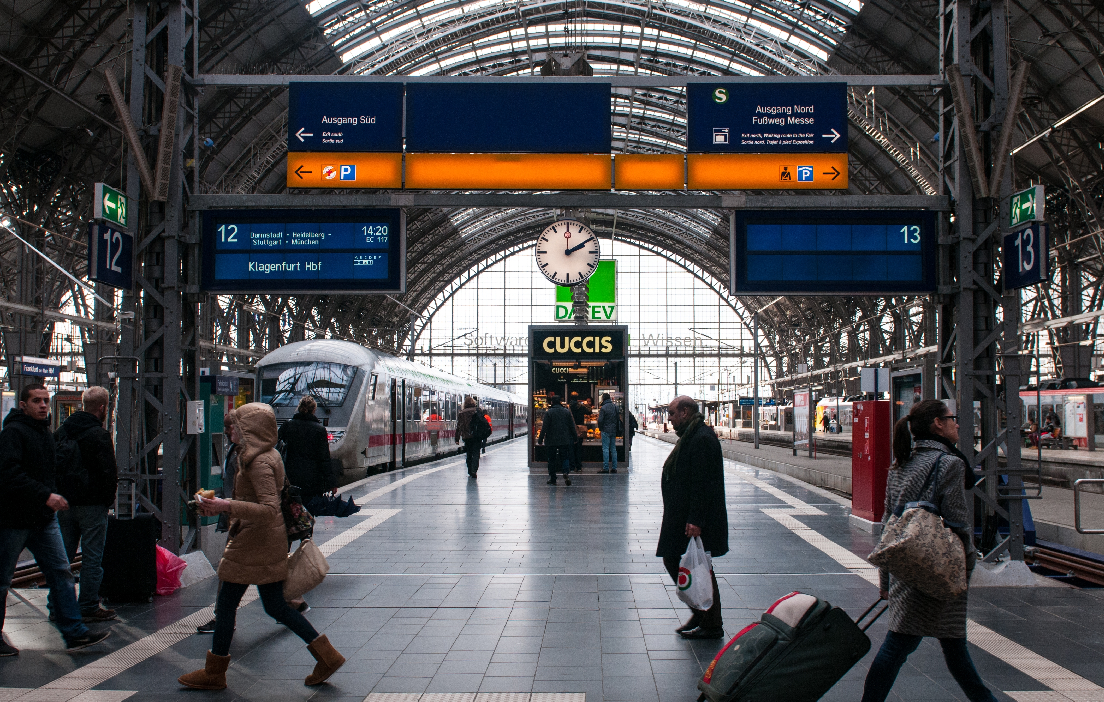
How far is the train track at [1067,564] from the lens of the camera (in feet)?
26.5

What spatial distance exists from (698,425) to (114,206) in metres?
5.08

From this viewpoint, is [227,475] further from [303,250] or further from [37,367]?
[37,367]

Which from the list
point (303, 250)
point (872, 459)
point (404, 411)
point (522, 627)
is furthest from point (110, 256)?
point (404, 411)

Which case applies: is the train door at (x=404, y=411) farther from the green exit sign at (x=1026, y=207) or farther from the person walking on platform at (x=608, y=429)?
the green exit sign at (x=1026, y=207)

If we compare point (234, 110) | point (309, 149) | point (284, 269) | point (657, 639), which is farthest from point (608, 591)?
point (234, 110)

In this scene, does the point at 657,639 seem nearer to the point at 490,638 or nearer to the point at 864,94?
the point at 490,638

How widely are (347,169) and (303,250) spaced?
35.5 inches

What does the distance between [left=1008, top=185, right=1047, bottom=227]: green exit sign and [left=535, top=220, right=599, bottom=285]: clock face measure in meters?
11.7

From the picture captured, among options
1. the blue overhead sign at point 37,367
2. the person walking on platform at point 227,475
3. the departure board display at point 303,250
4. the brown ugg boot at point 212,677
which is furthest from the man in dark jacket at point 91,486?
the blue overhead sign at point 37,367

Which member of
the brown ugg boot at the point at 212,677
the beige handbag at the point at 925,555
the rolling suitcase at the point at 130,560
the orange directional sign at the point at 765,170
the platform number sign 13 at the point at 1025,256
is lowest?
the brown ugg boot at the point at 212,677

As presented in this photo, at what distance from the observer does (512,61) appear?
108ft

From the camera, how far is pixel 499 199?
28.2ft

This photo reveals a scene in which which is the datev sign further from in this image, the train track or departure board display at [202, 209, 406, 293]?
the train track

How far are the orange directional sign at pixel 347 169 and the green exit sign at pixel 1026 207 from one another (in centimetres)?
547
